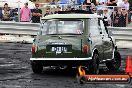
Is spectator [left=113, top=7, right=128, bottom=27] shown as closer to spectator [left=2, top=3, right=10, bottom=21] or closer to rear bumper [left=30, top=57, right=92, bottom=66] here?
spectator [left=2, top=3, right=10, bottom=21]

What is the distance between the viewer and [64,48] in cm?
1462

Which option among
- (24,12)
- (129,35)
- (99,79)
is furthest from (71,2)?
(99,79)

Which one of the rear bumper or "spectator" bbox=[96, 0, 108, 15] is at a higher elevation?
"spectator" bbox=[96, 0, 108, 15]

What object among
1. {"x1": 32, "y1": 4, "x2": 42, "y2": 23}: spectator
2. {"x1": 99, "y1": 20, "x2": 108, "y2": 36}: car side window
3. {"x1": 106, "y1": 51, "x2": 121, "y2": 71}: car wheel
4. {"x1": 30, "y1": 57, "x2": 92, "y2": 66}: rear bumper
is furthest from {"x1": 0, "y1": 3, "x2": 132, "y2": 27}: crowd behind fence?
{"x1": 30, "y1": 57, "x2": 92, "y2": 66}: rear bumper

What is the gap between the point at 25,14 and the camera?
28.3 meters

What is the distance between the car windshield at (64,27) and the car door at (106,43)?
103cm

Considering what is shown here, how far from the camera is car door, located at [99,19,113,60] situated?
16.0 m

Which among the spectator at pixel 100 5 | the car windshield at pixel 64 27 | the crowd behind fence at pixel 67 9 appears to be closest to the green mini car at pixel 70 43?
the car windshield at pixel 64 27

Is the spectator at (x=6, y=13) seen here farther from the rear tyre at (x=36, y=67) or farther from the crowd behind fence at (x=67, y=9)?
the rear tyre at (x=36, y=67)

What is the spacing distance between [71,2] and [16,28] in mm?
3492

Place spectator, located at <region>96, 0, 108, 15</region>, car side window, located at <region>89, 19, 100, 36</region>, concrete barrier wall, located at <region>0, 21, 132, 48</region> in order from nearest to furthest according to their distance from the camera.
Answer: car side window, located at <region>89, 19, 100, 36</region>
concrete barrier wall, located at <region>0, 21, 132, 48</region>
spectator, located at <region>96, 0, 108, 15</region>

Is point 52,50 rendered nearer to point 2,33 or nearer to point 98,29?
point 98,29

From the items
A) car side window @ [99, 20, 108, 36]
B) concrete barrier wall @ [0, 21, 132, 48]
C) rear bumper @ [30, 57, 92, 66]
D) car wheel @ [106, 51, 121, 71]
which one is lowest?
concrete barrier wall @ [0, 21, 132, 48]

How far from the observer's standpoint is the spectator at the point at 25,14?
1110 inches
